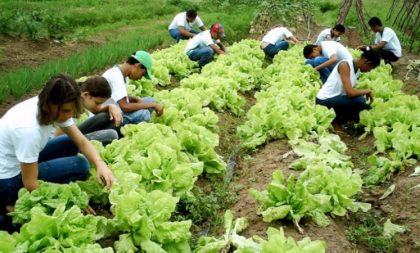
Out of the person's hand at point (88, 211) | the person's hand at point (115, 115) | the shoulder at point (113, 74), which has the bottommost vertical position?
the person's hand at point (88, 211)

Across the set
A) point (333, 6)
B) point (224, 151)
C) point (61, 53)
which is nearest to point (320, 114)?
point (224, 151)

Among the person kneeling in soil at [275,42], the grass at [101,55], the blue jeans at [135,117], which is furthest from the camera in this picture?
the person kneeling in soil at [275,42]

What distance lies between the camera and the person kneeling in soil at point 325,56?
26.7 ft

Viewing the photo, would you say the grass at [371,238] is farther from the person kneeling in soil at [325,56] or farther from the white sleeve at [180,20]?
the white sleeve at [180,20]

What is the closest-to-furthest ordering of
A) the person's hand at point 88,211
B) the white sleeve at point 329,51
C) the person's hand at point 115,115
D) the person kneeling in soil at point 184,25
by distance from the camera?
the person's hand at point 88,211, the person's hand at point 115,115, the white sleeve at point 329,51, the person kneeling in soil at point 184,25

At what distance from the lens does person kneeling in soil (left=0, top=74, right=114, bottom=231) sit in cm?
312

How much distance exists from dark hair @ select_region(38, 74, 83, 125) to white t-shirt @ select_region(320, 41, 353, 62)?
5.86m

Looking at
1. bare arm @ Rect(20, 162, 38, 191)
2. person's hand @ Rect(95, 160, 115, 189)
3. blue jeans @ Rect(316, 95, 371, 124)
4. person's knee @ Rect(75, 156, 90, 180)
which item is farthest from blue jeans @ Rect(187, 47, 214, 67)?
bare arm @ Rect(20, 162, 38, 191)

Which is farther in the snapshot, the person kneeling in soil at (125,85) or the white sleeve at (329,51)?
the white sleeve at (329,51)

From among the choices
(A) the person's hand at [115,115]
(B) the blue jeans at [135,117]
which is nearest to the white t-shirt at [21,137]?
(A) the person's hand at [115,115]

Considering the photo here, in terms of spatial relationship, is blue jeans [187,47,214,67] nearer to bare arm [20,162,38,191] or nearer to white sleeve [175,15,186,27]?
white sleeve [175,15,186,27]

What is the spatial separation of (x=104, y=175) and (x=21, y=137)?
2.42 ft

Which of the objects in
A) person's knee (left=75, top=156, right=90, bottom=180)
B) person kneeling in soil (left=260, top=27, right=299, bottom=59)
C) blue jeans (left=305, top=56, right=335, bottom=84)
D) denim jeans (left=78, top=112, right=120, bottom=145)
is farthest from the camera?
person kneeling in soil (left=260, top=27, right=299, bottom=59)

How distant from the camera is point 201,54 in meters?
9.59
